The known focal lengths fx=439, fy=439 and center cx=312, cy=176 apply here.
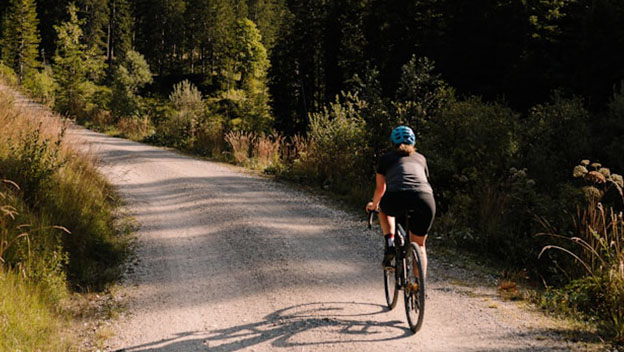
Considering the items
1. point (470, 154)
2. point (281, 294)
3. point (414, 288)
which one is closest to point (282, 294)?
point (281, 294)

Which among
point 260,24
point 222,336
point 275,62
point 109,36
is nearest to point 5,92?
point 222,336

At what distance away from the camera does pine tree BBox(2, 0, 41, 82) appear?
49.3m

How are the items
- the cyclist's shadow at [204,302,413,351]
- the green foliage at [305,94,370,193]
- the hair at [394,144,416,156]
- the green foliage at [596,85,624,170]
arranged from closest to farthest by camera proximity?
the cyclist's shadow at [204,302,413,351] → the hair at [394,144,416,156] → the green foliage at [596,85,624,170] → the green foliage at [305,94,370,193]

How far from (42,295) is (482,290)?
5177mm

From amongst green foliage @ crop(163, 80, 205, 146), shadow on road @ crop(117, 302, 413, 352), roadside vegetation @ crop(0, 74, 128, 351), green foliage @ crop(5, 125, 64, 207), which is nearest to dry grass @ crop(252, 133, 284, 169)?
green foliage @ crop(163, 80, 205, 146)

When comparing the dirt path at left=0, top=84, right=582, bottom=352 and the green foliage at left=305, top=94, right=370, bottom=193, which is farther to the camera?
the green foliage at left=305, top=94, right=370, bottom=193

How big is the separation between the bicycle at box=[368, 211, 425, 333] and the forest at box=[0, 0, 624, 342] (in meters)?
1.43

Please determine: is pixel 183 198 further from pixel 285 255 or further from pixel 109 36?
pixel 109 36

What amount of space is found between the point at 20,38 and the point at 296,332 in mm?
59693

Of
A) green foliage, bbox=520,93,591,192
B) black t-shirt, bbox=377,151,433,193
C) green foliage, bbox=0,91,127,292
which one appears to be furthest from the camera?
green foliage, bbox=520,93,591,192

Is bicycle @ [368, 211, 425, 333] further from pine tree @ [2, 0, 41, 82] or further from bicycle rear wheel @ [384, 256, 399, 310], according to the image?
pine tree @ [2, 0, 41, 82]

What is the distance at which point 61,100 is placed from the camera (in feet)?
97.1

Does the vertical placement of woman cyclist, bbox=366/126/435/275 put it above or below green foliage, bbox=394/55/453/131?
below

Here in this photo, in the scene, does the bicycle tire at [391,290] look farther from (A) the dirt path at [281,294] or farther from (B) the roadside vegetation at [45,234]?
(B) the roadside vegetation at [45,234]
